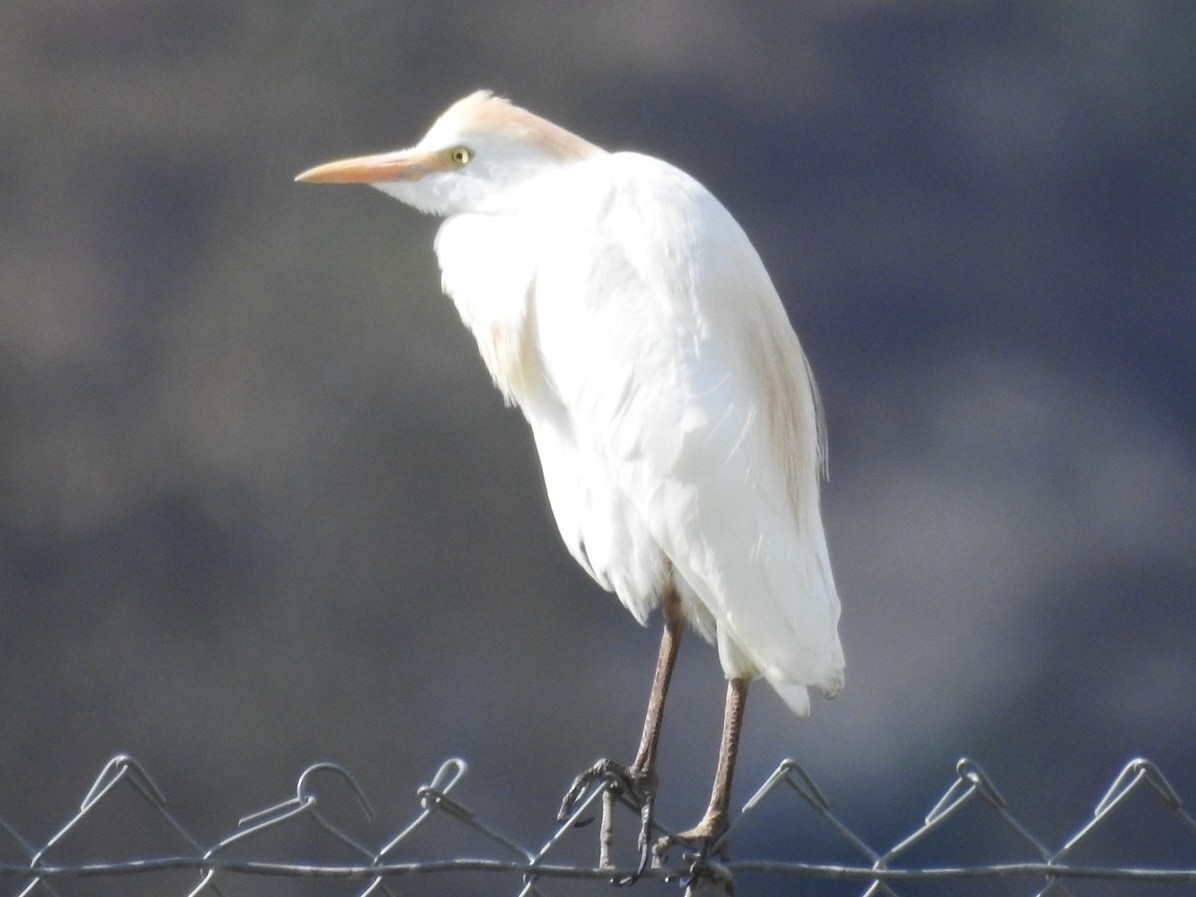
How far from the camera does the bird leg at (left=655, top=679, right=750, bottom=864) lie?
123 centimetres

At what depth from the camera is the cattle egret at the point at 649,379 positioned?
1282 millimetres

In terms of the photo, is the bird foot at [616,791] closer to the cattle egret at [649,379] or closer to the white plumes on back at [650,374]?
the cattle egret at [649,379]

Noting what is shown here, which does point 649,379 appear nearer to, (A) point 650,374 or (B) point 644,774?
(A) point 650,374

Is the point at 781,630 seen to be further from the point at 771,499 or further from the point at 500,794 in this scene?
the point at 500,794

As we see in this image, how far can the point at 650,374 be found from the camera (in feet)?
4.30

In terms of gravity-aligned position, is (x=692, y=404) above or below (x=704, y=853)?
above

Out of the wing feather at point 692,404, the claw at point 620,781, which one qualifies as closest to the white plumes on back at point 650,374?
the wing feather at point 692,404

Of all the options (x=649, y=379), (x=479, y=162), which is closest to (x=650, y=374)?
(x=649, y=379)

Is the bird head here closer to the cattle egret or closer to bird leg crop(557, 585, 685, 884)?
the cattle egret

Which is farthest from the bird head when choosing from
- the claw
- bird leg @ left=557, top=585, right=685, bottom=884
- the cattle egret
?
the claw

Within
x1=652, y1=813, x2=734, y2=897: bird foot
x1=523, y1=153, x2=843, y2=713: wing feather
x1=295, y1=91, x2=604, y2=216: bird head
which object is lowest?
x1=652, y1=813, x2=734, y2=897: bird foot

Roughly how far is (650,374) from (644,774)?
0.33 m

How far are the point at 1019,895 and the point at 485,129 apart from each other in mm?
1206

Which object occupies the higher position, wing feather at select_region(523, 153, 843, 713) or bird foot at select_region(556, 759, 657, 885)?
wing feather at select_region(523, 153, 843, 713)
